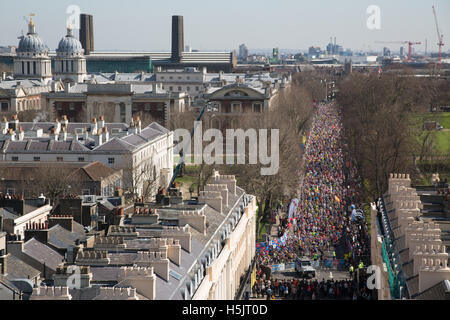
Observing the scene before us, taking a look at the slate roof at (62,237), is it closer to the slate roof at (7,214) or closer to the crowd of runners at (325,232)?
the slate roof at (7,214)

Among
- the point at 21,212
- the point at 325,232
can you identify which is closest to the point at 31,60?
the point at 325,232

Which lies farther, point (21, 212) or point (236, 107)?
point (236, 107)

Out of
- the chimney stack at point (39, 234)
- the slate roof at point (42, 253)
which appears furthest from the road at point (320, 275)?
the slate roof at point (42, 253)

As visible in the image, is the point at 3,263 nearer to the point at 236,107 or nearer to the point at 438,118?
the point at 236,107

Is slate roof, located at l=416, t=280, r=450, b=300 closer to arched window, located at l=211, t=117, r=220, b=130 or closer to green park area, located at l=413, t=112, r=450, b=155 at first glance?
green park area, located at l=413, t=112, r=450, b=155

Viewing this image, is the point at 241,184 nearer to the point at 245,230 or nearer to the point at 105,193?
the point at 105,193

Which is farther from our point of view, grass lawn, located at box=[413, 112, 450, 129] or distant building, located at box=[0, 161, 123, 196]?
grass lawn, located at box=[413, 112, 450, 129]

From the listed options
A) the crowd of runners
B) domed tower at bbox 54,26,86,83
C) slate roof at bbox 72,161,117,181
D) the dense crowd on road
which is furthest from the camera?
domed tower at bbox 54,26,86,83

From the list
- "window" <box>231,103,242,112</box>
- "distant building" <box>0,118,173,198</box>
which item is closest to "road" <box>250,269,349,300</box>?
"distant building" <box>0,118,173,198</box>
